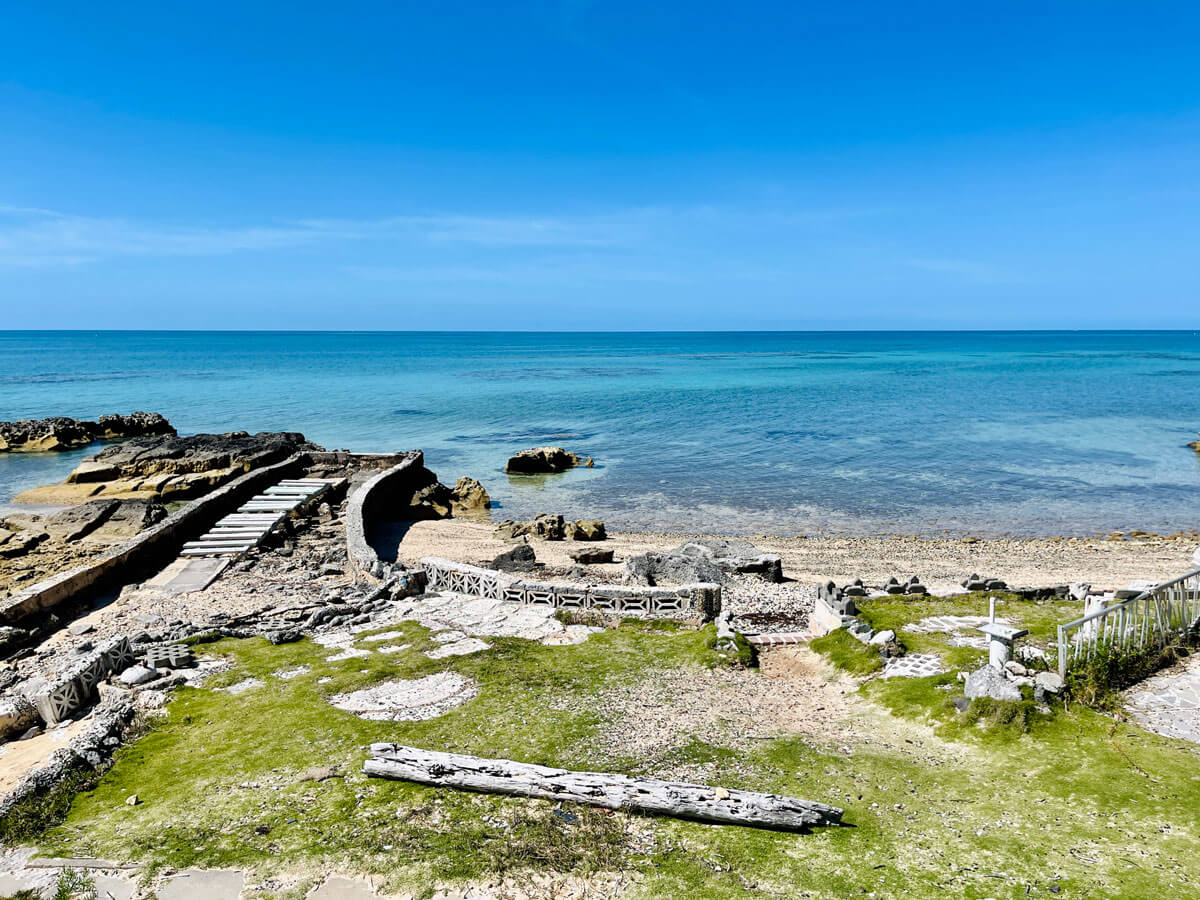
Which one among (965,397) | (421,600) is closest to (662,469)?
(421,600)

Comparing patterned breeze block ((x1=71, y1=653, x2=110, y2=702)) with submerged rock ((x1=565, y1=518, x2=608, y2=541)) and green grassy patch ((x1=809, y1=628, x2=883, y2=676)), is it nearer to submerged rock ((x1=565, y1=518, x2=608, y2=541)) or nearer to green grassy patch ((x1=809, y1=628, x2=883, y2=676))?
green grassy patch ((x1=809, y1=628, x2=883, y2=676))

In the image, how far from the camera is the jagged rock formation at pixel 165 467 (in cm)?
3503

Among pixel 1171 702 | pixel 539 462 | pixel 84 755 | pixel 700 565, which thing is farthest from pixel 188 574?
pixel 539 462

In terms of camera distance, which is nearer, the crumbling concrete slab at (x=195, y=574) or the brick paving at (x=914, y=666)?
the brick paving at (x=914, y=666)

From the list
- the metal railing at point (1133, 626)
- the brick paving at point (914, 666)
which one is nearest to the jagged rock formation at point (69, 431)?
the brick paving at point (914, 666)

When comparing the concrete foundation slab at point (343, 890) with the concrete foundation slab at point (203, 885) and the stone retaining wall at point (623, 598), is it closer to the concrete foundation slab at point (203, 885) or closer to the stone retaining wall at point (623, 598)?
the concrete foundation slab at point (203, 885)

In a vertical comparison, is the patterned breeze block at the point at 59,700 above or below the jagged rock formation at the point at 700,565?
above

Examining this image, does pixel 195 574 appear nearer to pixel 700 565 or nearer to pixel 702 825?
pixel 700 565

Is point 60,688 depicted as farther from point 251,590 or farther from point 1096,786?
point 1096,786

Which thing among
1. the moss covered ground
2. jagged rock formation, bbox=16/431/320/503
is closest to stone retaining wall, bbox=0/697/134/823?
the moss covered ground

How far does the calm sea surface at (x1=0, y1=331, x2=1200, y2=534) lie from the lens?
112 ft

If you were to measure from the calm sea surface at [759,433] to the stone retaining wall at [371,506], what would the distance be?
5.27m

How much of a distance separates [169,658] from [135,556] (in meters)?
9.35

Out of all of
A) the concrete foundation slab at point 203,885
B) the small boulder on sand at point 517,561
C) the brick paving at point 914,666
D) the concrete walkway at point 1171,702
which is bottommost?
the small boulder on sand at point 517,561
